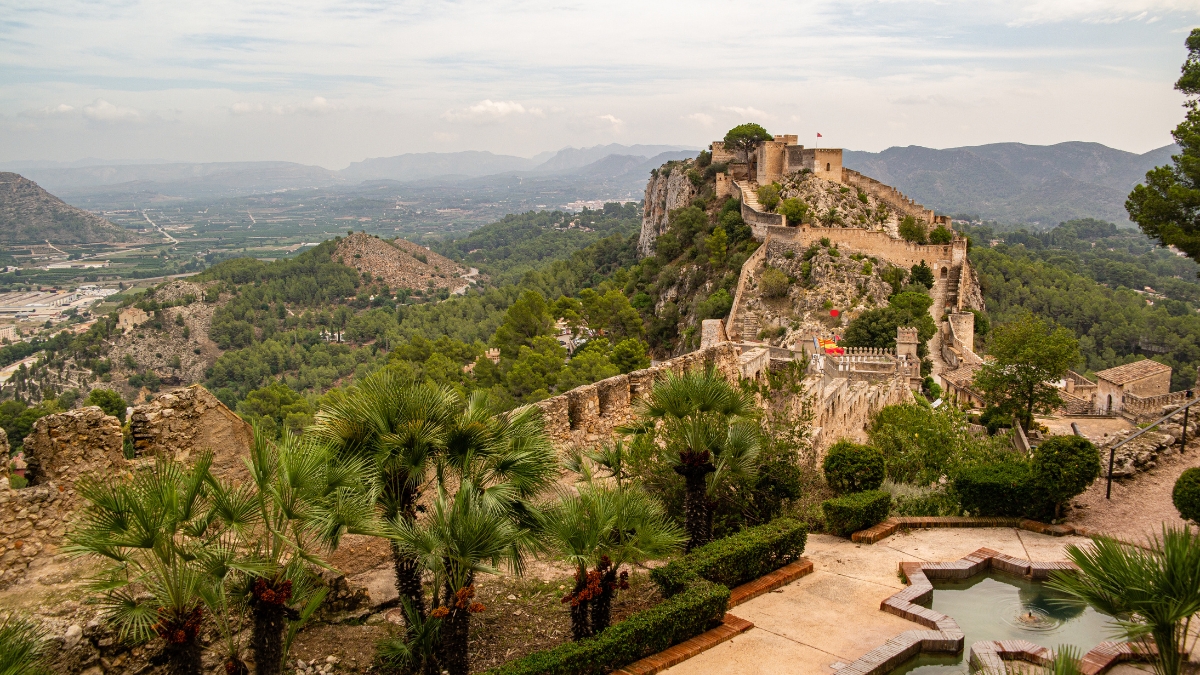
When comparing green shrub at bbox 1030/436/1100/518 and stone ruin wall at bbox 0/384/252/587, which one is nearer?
stone ruin wall at bbox 0/384/252/587

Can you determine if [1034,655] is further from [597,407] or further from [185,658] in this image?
[185,658]

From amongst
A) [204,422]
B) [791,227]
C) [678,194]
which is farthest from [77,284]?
[204,422]

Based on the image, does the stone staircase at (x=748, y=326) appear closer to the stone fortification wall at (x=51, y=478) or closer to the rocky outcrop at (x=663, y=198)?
the rocky outcrop at (x=663, y=198)

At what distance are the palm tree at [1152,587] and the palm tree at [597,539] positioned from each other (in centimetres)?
321

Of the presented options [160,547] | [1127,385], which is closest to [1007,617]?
[160,547]

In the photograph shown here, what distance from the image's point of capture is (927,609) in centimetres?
819

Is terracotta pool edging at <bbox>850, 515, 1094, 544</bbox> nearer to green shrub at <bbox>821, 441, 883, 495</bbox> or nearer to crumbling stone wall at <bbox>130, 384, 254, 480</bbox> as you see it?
green shrub at <bbox>821, 441, 883, 495</bbox>

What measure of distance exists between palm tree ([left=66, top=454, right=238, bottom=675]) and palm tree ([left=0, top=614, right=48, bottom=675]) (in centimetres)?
43

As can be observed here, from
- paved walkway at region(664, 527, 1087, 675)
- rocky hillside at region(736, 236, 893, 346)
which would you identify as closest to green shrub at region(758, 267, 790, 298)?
rocky hillside at region(736, 236, 893, 346)

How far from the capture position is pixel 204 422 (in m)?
7.84

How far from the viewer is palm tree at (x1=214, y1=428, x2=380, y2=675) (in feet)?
18.8

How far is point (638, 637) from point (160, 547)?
3.86 meters

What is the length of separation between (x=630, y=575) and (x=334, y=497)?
13.2ft


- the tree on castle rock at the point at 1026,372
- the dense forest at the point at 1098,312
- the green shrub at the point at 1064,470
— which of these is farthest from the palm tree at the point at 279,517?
the dense forest at the point at 1098,312
